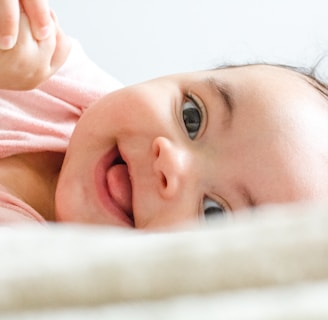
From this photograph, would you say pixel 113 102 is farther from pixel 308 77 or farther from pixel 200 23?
pixel 200 23

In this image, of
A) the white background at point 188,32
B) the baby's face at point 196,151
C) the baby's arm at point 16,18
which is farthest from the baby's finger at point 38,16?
the white background at point 188,32

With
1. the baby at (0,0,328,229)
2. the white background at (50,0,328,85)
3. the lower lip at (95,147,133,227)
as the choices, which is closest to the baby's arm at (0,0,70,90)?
the baby at (0,0,328,229)

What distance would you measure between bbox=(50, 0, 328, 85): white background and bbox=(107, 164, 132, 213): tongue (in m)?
0.62

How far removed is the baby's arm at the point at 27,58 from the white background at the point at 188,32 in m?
0.63

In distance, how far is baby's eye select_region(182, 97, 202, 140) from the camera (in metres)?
0.70

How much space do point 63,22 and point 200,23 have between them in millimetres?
272

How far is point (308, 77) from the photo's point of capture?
2.55 feet

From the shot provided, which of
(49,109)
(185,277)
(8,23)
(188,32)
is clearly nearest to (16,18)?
(8,23)

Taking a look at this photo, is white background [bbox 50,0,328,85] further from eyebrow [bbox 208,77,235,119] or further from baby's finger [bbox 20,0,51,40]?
baby's finger [bbox 20,0,51,40]

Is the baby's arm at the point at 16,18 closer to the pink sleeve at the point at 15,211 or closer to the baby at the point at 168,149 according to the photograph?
the baby at the point at 168,149

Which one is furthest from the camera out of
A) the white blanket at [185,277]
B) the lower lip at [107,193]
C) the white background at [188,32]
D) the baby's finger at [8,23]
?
the white background at [188,32]

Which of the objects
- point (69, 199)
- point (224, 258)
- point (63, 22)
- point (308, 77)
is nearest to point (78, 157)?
point (69, 199)

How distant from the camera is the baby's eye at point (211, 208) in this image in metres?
0.63

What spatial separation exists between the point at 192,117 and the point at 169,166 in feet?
0.30
